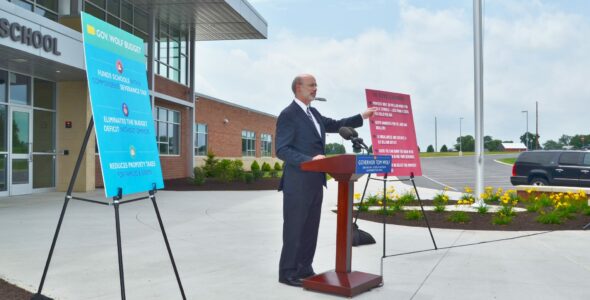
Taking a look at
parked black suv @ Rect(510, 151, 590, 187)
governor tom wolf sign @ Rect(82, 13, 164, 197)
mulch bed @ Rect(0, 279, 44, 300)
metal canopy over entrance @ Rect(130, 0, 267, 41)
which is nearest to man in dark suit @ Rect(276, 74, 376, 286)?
governor tom wolf sign @ Rect(82, 13, 164, 197)

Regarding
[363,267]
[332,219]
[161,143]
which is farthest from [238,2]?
[363,267]

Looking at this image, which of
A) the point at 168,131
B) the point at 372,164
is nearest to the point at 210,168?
the point at 168,131

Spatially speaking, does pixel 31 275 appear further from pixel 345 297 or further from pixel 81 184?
pixel 81 184

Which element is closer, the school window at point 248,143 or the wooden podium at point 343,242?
the wooden podium at point 343,242

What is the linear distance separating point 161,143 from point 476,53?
15.0 metres

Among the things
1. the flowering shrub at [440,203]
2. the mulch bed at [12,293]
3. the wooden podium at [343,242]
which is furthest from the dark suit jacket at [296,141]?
the flowering shrub at [440,203]

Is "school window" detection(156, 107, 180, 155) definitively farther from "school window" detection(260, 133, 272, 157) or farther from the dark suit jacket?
the dark suit jacket

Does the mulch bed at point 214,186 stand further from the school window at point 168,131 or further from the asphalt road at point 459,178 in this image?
the asphalt road at point 459,178

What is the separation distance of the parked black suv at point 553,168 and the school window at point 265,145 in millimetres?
25360

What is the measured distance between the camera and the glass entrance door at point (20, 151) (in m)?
14.8

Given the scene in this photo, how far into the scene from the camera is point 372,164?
4828mm

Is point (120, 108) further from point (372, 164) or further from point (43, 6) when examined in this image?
point (43, 6)

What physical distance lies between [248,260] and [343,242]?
1843 mm

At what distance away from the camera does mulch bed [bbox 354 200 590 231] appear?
8961 mm
